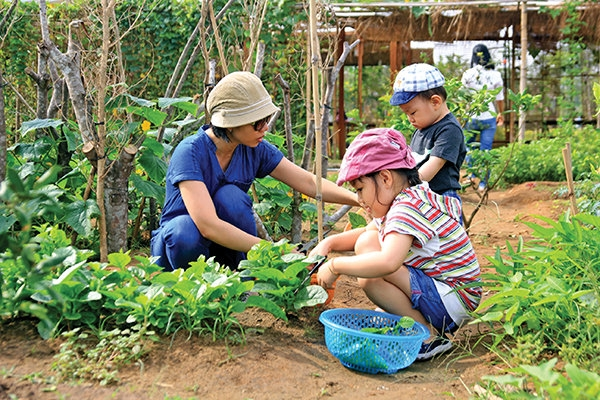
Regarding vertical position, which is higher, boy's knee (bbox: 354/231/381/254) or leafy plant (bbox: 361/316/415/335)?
boy's knee (bbox: 354/231/381/254)

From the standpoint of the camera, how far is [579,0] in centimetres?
1006

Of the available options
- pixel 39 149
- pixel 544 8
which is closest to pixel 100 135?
pixel 39 149

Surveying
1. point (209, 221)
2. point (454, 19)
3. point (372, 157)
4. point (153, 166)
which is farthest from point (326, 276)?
point (454, 19)

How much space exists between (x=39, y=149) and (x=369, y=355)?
246 centimetres

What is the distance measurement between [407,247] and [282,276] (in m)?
0.47

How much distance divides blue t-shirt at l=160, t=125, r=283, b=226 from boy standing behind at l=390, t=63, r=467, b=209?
2.30 feet

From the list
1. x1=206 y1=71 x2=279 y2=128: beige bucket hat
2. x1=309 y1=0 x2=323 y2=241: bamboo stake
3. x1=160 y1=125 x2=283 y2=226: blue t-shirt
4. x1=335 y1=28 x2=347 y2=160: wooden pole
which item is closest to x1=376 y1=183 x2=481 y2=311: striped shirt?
x1=309 y1=0 x2=323 y2=241: bamboo stake

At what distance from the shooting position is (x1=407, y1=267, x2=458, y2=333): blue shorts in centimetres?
259

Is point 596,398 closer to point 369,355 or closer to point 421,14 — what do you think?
point 369,355

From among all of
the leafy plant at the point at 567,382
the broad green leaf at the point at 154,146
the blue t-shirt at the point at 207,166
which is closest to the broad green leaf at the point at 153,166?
the broad green leaf at the point at 154,146

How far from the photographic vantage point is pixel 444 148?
10.6 ft

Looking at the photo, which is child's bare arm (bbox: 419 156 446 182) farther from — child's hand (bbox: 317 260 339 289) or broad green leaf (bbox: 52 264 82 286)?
broad green leaf (bbox: 52 264 82 286)

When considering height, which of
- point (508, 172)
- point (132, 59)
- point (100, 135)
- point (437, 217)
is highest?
point (132, 59)

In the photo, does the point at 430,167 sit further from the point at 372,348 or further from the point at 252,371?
the point at 252,371
